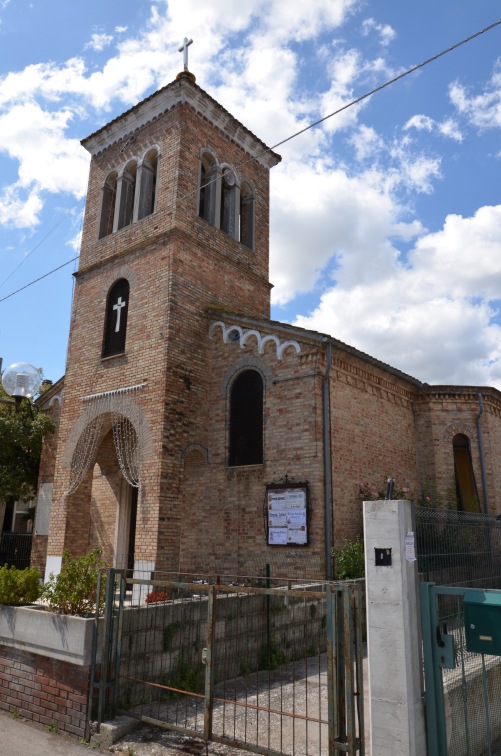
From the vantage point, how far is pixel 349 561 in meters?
10.6

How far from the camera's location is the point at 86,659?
5.51 m

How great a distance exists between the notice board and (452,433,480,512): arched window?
653 centimetres

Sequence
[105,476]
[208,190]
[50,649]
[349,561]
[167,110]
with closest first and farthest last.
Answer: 1. [50,649]
2. [349,561]
3. [105,476]
4. [167,110]
5. [208,190]

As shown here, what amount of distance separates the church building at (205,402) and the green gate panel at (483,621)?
674 centimetres

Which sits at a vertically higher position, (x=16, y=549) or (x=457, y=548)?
(x=457, y=548)

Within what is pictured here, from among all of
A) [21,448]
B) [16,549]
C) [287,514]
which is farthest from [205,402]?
[16,549]

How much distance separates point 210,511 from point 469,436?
8.02 m

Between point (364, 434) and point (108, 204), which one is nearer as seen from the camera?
point (364, 434)

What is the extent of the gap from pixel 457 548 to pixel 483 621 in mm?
5508

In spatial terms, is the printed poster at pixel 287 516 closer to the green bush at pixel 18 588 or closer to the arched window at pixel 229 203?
the green bush at pixel 18 588

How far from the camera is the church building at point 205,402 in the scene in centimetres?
1146

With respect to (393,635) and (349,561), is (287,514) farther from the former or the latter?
(393,635)

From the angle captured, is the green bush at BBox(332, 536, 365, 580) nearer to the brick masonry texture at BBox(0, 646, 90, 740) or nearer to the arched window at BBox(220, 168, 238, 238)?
the brick masonry texture at BBox(0, 646, 90, 740)

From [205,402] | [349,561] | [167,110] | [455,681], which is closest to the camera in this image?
[455,681]
